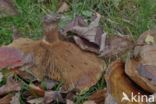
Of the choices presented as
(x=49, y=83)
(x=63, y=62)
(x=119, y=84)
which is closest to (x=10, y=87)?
(x=49, y=83)

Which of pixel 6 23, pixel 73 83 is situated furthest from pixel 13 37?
pixel 73 83

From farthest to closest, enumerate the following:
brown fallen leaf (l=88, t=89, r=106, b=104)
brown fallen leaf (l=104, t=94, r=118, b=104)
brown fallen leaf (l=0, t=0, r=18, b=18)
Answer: brown fallen leaf (l=0, t=0, r=18, b=18), brown fallen leaf (l=88, t=89, r=106, b=104), brown fallen leaf (l=104, t=94, r=118, b=104)

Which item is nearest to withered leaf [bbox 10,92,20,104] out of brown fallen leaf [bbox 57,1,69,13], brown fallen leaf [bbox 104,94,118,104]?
brown fallen leaf [bbox 104,94,118,104]

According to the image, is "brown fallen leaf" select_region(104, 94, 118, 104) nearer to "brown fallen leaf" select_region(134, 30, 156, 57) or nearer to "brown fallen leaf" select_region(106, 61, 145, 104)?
"brown fallen leaf" select_region(106, 61, 145, 104)

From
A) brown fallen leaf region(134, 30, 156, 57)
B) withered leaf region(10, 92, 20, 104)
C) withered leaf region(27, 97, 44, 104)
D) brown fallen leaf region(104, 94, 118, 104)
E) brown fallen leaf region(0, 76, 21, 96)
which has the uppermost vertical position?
brown fallen leaf region(134, 30, 156, 57)

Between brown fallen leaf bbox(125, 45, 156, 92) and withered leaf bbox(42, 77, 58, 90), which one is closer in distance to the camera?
brown fallen leaf bbox(125, 45, 156, 92)

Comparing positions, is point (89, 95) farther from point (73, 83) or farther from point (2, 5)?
point (2, 5)
